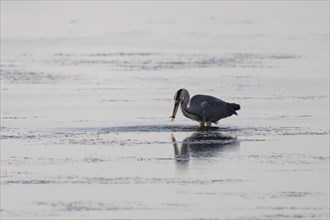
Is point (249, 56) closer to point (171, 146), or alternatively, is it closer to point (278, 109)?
point (278, 109)

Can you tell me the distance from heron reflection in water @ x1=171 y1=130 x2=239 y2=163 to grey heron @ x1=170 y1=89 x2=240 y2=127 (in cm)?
46

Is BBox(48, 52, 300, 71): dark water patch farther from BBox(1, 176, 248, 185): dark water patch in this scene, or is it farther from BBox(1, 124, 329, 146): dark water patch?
BBox(1, 176, 248, 185): dark water patch

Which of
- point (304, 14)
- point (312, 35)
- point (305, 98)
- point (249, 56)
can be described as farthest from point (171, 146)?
point (304, 14)

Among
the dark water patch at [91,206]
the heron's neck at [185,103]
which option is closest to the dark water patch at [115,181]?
the dark water patch at [91,206]

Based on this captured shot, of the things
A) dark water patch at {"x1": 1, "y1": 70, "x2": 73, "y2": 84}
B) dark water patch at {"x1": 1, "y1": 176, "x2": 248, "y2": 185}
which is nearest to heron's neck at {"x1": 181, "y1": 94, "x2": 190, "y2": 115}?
dark water patch at {"x1": 1, "y1": 176, "x2": 248, "y2": 185}

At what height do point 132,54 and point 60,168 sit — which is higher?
point 132,54

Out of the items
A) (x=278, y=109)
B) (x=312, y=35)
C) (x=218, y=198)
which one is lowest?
(x=218, y=198)

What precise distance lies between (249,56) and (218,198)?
17.1 metres

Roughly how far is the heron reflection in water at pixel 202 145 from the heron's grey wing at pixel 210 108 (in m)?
0.44

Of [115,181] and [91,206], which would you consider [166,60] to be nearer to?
[115,181]

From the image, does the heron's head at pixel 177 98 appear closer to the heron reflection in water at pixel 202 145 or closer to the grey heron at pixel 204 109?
the grey heron at pixel 204 109

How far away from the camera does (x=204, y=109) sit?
20.2 meters

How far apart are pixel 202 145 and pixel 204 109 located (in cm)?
189

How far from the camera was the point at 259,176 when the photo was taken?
15.7 meters
